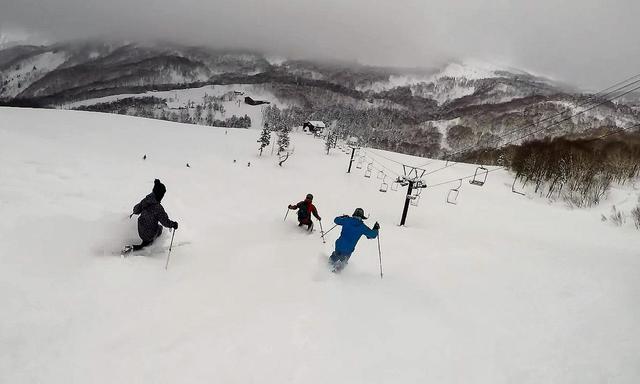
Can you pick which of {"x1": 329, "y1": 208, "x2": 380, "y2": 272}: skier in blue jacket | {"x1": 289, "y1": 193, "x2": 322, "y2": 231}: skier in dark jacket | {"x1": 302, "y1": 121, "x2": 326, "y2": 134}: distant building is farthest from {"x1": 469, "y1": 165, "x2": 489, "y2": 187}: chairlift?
{"x1": 302, "y1": 121, "x2": 326, "y2": 134}: distant building

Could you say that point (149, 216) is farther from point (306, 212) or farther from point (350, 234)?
point (306, 212)

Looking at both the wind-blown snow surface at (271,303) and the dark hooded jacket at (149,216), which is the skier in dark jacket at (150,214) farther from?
the wind-blown snow surface at (271,303)

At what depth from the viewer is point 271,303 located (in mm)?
7281

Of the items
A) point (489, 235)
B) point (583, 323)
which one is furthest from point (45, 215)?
point (489, 235)

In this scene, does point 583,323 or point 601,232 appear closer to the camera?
point 583,323

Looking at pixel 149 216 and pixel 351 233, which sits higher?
pixel 351 233

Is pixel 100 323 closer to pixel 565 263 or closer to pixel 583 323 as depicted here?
pixel 583 323

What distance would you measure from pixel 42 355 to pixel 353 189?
2986 centimetres

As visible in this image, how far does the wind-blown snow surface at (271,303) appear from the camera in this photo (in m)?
5.29

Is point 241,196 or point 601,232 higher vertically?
point 601,232

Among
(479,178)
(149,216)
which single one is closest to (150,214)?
(149,216)

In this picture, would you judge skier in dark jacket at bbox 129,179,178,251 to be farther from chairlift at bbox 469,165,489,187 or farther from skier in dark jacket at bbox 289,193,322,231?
chairlift at bbox 469,165,489,187

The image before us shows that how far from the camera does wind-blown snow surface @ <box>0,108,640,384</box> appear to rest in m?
5.29

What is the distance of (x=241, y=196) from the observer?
20.0 metres
